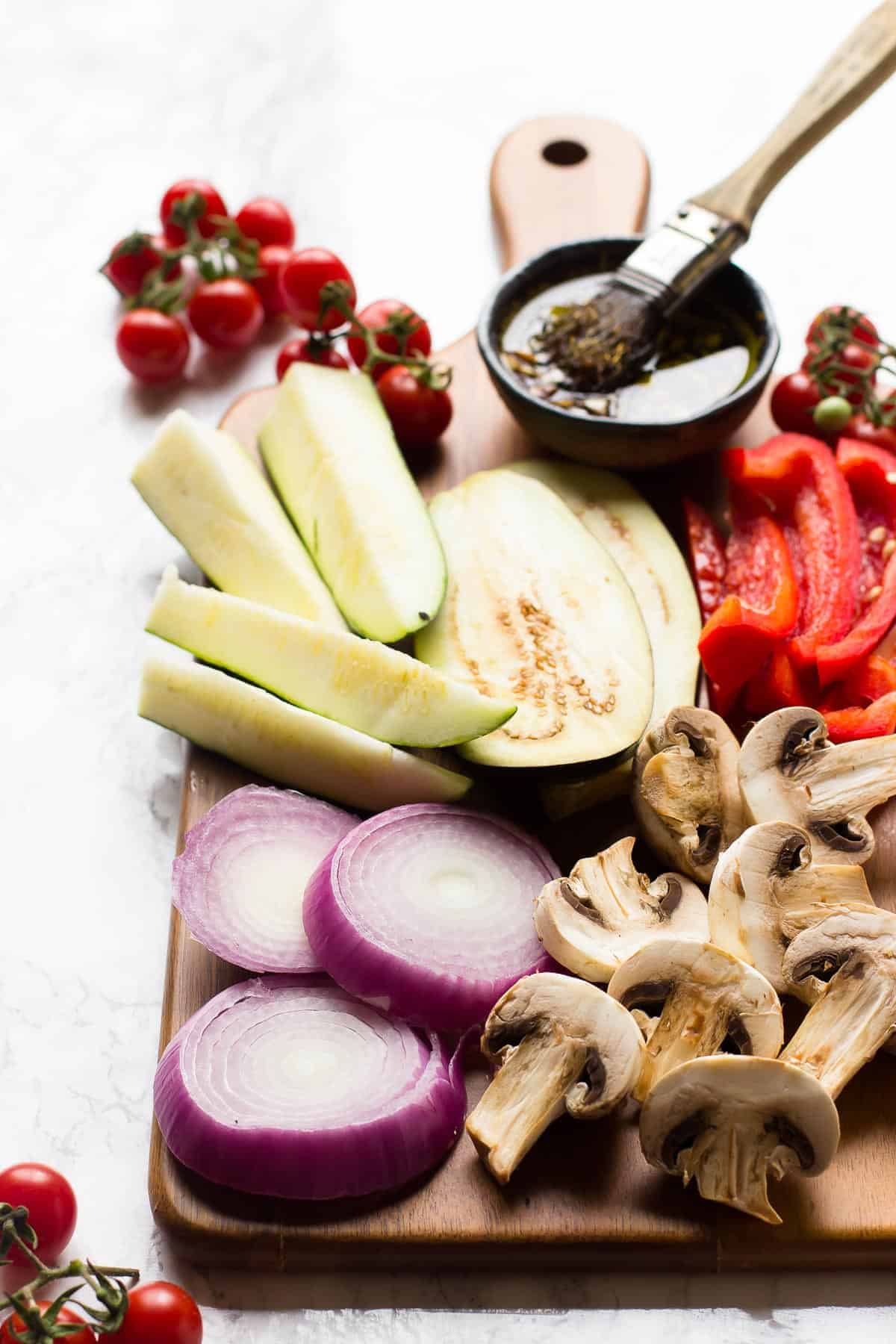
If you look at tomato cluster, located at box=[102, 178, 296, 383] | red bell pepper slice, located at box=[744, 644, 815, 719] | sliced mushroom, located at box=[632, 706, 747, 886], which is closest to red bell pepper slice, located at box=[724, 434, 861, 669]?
red bell pepper slice, located at box=[744, 644, 815, 719]

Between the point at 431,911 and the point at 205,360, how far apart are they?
237 cm

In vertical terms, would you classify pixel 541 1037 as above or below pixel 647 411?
below

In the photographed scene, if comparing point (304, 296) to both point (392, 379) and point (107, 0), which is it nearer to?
point (392, 379)

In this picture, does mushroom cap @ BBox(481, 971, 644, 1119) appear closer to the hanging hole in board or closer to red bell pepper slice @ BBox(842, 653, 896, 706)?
red bell pepper slice @ BBox(842, 653, 896, 706)

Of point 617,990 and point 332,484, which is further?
point 332,484

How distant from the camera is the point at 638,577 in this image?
132 inches

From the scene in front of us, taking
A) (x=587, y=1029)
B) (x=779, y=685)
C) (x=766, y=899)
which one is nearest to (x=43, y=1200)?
(x=587, y=1029)

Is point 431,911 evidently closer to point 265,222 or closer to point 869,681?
point 869,681

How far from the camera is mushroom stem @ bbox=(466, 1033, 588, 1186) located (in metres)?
2.27

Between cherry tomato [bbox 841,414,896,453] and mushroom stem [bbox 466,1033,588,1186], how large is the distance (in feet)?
6.49

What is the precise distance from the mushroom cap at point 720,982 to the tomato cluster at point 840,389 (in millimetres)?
1768

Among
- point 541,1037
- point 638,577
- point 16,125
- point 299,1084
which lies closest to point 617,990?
point 541,1037

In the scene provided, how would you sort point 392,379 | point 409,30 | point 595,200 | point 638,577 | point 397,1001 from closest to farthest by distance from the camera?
1. point 397,1001
2. point 638,577
3. point 392,379
4. point 595,200
5. point 409,30

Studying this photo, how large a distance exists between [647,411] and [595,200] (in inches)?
46.6
